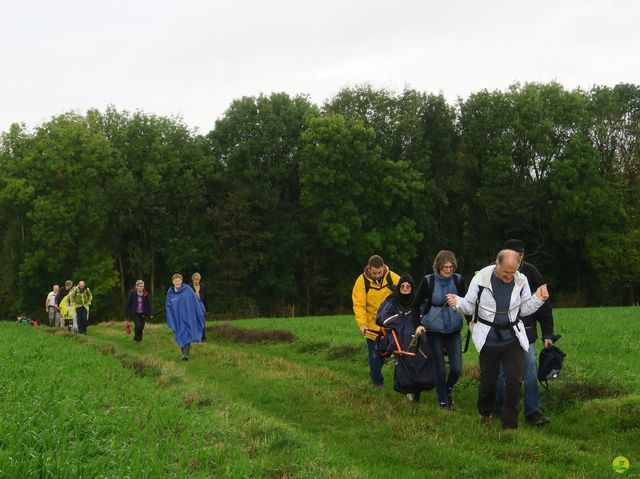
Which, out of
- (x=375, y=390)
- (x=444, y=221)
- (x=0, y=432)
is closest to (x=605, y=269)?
(x=444, y=221)

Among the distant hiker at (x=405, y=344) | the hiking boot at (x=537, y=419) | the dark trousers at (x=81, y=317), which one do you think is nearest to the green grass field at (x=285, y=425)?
the hiking boot at (x=537, y=419)

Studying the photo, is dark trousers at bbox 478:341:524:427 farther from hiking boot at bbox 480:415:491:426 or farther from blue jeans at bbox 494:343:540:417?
blue jeans at bbox 494:343:540:417

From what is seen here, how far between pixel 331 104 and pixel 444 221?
43.1ft

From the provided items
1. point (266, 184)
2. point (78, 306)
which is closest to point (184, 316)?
point (78, 306)

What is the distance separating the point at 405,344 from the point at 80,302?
16997 mm

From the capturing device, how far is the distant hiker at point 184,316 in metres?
15.4

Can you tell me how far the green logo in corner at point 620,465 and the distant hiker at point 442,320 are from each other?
128 inches

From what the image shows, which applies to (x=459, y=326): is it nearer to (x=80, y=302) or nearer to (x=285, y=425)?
(x=285, y=425)

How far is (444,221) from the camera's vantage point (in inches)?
1923

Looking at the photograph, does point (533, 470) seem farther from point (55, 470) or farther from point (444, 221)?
point (444, 221)

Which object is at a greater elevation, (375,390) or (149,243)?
(149,243)

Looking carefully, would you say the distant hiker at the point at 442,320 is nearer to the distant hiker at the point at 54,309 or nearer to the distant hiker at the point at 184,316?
the distant hiker at the point at 184,316

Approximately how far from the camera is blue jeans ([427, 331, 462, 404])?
9125mm

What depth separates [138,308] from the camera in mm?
20125
